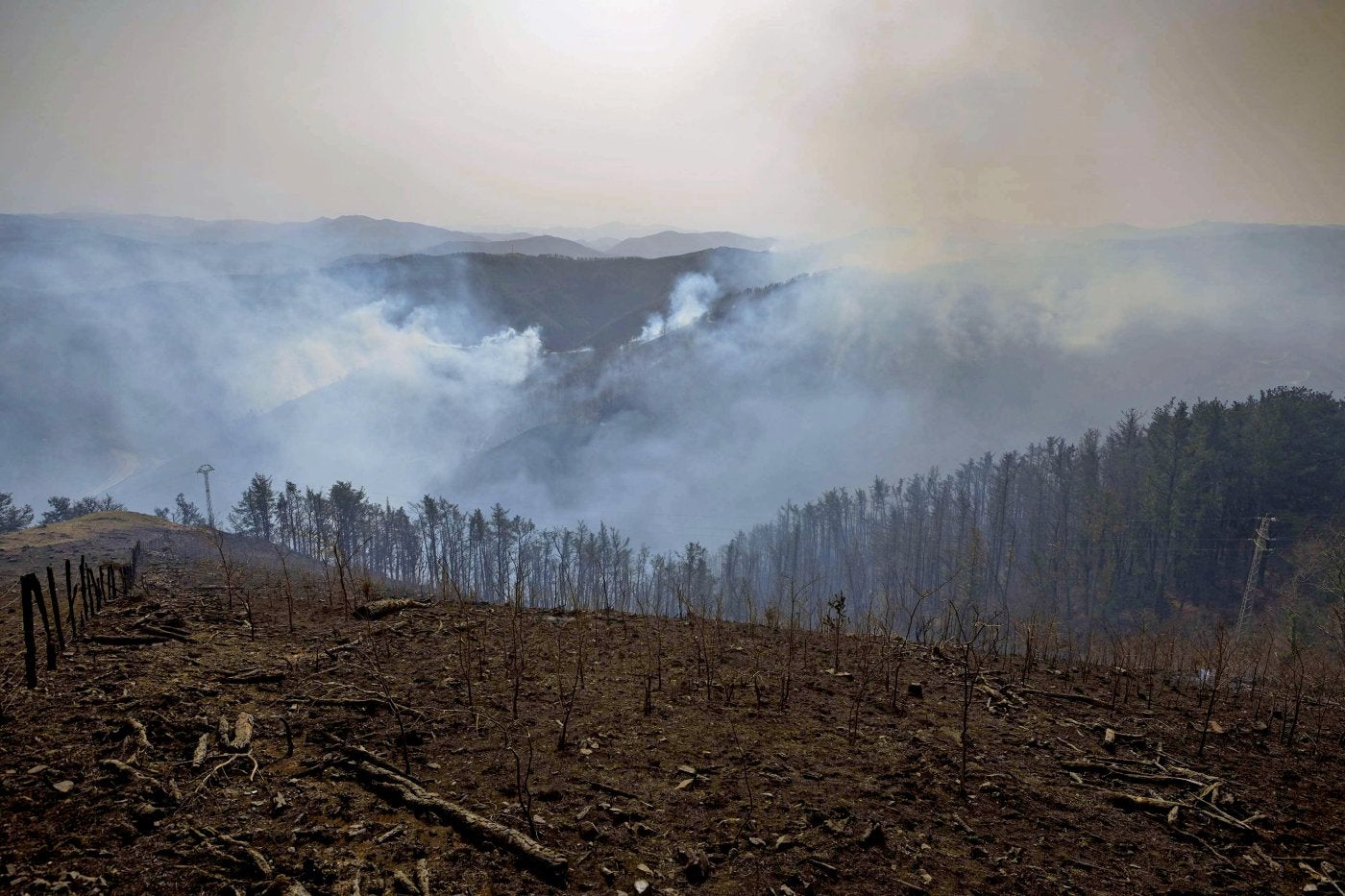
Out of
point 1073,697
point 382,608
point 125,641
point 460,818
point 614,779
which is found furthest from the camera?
point 382,608

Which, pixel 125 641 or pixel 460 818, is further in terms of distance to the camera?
pixel 125 641

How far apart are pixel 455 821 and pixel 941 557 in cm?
7838

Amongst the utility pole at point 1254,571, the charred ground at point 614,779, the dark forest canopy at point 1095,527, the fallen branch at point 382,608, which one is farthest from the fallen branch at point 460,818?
the utility pole at point 1254,571

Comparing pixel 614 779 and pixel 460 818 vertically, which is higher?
pixel 460 818

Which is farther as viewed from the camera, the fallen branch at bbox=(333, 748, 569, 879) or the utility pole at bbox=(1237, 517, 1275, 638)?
the utility pole at bbox=(1237, 517, 1275, 638)

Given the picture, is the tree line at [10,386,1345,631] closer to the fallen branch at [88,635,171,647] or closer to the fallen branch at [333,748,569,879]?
the fallen branch at [88,635,171,647]

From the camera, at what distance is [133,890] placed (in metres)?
4.11

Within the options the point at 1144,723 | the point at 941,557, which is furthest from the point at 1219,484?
the point at 1144,723

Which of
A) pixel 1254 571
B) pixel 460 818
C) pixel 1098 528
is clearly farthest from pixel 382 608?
pixel 1098 528

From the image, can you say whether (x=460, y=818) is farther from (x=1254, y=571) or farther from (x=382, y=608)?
(x=1254, y=571)

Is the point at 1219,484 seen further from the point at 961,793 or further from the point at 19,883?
the point at 19,883

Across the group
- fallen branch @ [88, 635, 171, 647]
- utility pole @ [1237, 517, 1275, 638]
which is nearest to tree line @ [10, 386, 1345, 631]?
utility pole @ [1237, 517, 1275, 638]

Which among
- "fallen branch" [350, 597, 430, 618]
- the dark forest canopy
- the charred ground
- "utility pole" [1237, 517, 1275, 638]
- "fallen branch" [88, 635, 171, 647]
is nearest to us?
the charred ground

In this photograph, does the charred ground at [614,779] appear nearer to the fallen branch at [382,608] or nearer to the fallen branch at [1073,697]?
the fallen branch at [1073,697]
